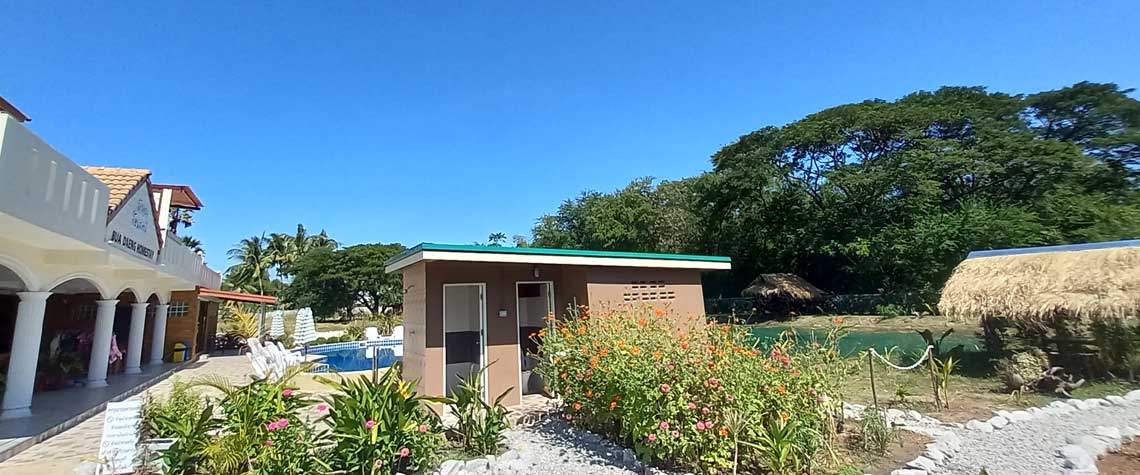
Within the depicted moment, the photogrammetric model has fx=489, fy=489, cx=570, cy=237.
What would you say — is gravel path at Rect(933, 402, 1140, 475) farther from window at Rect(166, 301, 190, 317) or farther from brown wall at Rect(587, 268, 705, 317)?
window at Rect(166, 301, 190, 317)

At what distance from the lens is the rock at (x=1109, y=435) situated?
557 cm

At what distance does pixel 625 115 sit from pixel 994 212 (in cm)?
2048

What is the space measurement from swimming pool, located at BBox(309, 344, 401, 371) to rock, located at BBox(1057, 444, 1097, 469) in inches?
578

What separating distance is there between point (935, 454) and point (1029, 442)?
5.96ft

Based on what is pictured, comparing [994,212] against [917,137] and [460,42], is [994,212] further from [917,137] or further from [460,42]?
[460,42]

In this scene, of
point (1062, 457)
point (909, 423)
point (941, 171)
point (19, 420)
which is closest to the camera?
point (1062, 457)

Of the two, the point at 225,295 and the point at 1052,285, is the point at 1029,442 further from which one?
the point at 225,295

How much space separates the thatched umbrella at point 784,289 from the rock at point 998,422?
2249 cm

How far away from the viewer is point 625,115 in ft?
50.2

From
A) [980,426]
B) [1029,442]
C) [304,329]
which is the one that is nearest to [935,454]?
[1029,442]

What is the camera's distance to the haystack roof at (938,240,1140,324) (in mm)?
8906

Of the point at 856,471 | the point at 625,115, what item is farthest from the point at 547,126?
the point at 856,471

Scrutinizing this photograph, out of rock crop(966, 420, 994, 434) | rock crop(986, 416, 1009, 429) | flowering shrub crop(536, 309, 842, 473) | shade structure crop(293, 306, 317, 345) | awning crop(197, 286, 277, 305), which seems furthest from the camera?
shade structure crop(293, 306, 317, 345)

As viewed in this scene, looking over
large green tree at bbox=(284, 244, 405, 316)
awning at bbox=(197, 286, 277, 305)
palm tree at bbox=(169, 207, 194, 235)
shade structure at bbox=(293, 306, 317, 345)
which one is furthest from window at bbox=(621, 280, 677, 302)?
large green tree at bbox=(284, 244, 405, 316)
